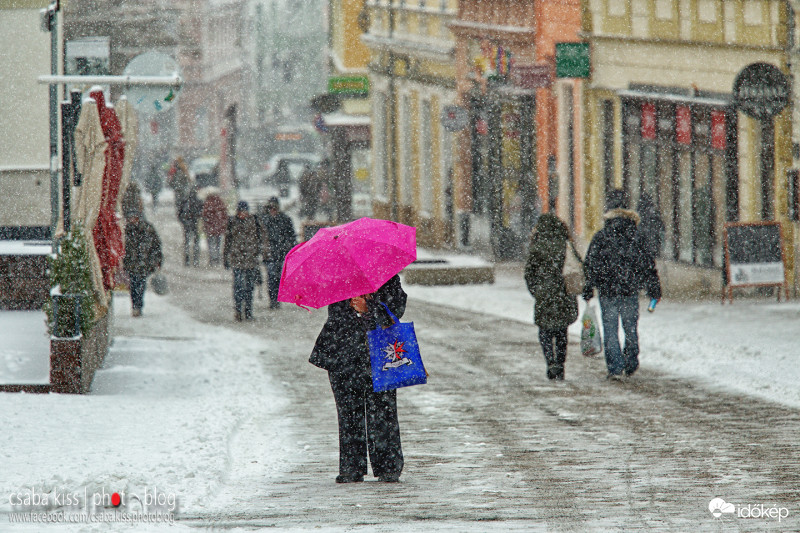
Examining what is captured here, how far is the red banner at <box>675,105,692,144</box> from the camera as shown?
21.0m

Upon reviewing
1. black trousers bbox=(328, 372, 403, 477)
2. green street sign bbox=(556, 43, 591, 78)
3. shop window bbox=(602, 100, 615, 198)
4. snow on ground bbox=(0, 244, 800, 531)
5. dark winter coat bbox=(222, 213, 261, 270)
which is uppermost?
green street sign bbox=(556, 43, 591, 78)

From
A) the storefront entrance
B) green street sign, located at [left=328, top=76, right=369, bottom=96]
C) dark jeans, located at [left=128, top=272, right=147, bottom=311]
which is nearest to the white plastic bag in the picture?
dark jeans, located at [left=128, top=272, right=147, bottom=311]

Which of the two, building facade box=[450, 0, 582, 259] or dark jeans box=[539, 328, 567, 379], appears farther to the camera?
building facade box=[450, 0, 582, 259]

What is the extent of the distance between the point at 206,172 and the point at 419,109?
21034mm

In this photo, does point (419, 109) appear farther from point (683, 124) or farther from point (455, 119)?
point (683, 124)

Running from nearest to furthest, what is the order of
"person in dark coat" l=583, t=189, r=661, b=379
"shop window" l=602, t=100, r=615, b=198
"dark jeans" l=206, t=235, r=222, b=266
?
Result: "person in dark coat" l=583, t=189, r=661, b=379 → "shop window" l=602, t=100, r=615, b=198 → "dark jeans" l=206, t=235, r=222, b=266

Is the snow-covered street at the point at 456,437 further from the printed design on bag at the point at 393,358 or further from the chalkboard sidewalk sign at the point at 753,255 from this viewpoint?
the chalkboard sidewalk sign at the point at 753,255

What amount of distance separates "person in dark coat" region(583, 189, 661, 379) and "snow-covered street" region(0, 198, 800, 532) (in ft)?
1.22

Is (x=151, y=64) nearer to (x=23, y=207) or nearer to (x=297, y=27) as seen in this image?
(x=23, y=207)

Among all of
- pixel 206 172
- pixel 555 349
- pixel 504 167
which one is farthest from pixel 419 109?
pixel 555 349

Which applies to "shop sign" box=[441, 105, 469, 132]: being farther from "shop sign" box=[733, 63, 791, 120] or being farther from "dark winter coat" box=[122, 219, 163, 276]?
"shop sign" box=[733, 63, 791, 120]

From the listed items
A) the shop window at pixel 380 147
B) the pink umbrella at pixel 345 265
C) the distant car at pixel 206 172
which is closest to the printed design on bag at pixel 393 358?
the pink umbrella at pixel 345 265

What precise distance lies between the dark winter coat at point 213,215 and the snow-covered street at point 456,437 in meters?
11.5

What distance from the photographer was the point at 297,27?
86.9 metres
